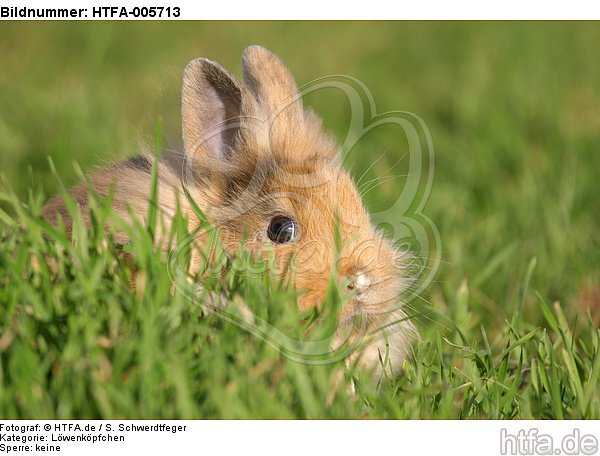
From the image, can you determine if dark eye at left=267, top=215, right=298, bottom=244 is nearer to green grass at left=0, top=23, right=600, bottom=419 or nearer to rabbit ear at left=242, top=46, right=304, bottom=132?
green grass at left=0, top=23, right=600, bottom=419

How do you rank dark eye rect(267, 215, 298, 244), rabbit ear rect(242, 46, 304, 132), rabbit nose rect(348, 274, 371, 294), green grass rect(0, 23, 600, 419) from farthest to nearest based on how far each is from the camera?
rabbit ear rect(242, 46, 304, 132) < dark eye rect(267, 215, 298, 244) < rabbit nose rect(348, 274, 371, 294) < green grass rect(0, 23, 600, 419)

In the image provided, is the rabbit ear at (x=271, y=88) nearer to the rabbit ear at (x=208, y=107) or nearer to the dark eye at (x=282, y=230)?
the rabbit ear at (x=208, y=107)

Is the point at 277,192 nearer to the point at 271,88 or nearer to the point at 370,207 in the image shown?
the point at 271,88

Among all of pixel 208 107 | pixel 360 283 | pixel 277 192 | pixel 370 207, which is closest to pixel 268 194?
pixel 277 192

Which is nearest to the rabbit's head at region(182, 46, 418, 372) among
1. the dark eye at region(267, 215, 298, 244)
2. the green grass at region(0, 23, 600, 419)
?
the dark eye at region(267, 215, 298, 244)


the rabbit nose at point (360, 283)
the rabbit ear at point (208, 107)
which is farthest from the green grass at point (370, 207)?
the rabbit nose at point (360, 283)
